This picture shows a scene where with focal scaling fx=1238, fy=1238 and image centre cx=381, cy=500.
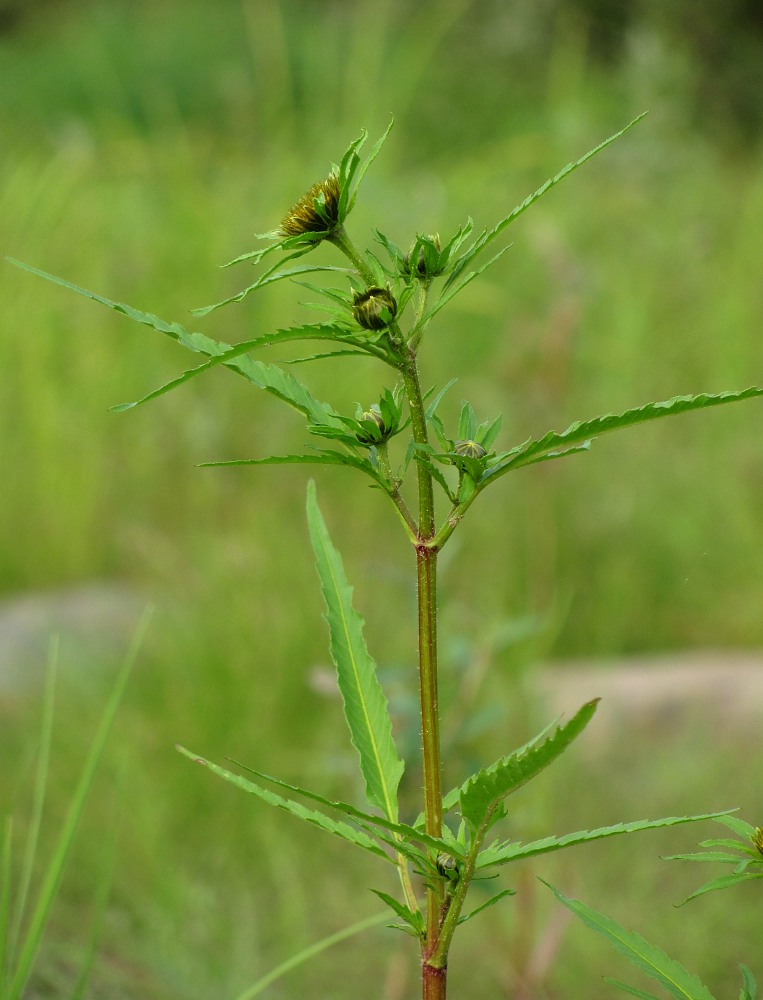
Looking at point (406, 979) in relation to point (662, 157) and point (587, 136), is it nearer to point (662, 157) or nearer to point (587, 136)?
point (587, 136)

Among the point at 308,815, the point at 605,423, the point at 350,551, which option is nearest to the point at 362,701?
the point at 308,815

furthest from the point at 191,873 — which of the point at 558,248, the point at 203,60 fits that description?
the point at 203,60

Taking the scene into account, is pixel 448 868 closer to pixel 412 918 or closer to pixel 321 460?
pixel 412 918

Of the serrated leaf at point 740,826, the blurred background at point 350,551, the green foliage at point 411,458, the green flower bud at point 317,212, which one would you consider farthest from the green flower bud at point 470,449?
the blurred background at point 350,551

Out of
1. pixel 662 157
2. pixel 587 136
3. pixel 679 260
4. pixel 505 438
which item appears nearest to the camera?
pixel 505 438

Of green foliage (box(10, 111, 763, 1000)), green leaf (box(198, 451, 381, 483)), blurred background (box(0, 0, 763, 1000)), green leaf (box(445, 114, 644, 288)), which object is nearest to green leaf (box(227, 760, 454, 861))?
green foliage (box(10, 111, 763, 1000))

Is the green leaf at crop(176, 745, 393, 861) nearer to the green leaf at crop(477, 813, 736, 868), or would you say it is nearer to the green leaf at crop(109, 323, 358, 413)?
the green leaf at crop(477, 813, 736, 868)
